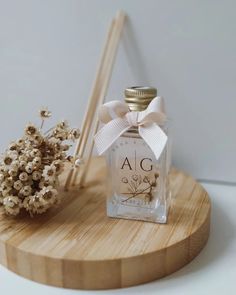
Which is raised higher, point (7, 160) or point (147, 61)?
point (147, 61)

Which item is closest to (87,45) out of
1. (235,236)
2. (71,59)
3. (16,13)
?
(71,59)

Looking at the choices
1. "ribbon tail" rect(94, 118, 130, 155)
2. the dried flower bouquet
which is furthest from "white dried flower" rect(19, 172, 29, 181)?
"ribbon tail" rect(94, 118, 130, 155)

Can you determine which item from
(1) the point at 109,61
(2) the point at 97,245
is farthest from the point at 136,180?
(1) the point at 109,61

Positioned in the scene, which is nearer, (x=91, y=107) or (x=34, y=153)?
(x=34, y=153)

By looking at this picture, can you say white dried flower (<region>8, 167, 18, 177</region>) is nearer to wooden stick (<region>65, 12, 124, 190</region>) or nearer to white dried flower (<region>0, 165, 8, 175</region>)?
white dried flower (<region>0, 165, 8, 175</region>)

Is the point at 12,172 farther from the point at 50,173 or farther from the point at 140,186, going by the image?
the point at 140,186

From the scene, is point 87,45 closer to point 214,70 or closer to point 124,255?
point 214,70
